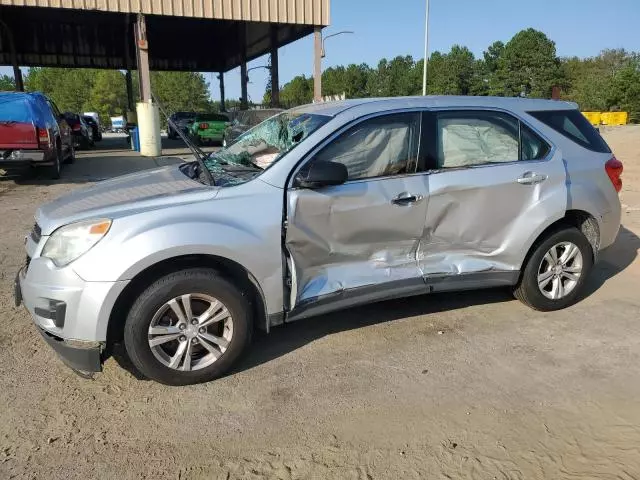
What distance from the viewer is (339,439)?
2.76 meters

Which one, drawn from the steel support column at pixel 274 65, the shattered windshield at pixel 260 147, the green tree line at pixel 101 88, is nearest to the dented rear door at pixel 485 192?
the shattered windshield at pixel 260 147

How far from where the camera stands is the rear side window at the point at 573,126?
4363mm

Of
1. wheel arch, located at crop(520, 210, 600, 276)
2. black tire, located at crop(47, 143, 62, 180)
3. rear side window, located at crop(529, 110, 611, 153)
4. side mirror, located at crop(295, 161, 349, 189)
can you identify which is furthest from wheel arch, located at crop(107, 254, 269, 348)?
black tire, located at crop(47, 143, 62, 180)

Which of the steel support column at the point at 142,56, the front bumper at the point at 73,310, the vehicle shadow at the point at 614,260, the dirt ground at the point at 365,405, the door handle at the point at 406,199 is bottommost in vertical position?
the dirt ground at the point at 365,405

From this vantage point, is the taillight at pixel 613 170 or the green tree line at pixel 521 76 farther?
the green tree line at pixel 521 76

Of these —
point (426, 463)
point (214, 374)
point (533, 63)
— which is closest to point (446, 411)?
point (426, 463)

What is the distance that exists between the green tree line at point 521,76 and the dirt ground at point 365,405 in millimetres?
55952

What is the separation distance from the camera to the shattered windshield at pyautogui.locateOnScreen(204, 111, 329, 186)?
11.9ft

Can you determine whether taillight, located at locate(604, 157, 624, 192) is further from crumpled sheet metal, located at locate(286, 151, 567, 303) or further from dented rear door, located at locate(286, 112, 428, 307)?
dented rear door, located at locate(286, 112, 428, 307)

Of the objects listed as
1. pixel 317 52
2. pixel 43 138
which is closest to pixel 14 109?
pixel 43 138

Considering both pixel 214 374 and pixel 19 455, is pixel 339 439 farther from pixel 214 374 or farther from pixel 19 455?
pixel 19 455

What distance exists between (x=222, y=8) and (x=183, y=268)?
15132 mm

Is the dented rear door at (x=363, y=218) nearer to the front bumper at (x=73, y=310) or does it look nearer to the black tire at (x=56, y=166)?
the front bumper at (x=73, y=310)

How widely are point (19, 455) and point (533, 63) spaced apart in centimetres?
8312
